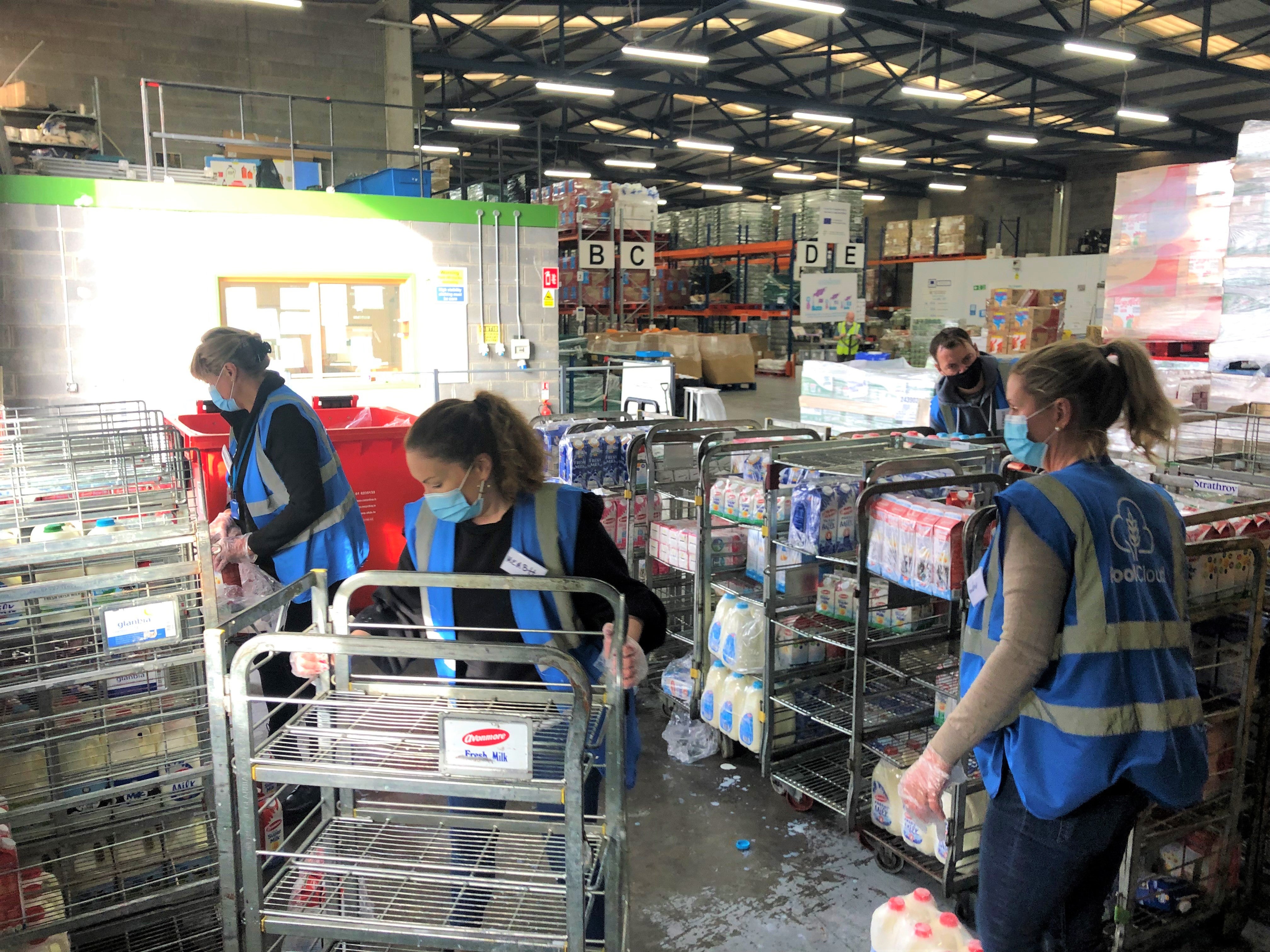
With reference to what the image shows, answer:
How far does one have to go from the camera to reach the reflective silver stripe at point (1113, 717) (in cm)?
190

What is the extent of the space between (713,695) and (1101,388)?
2812mm

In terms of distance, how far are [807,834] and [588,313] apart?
16904mm

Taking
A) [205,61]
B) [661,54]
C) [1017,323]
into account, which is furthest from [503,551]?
[205,61]

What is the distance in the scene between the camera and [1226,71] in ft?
48.7

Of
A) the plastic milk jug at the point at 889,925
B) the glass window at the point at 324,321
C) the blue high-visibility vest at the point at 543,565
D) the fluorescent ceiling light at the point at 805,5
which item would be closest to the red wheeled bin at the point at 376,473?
the glass window at the point at 324,321

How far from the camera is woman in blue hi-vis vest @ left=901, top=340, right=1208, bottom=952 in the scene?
6.27 feet

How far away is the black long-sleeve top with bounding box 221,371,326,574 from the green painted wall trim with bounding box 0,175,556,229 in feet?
20.6

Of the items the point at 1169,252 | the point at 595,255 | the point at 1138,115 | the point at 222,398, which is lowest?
the point at 222,398

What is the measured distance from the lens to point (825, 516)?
3902 mm

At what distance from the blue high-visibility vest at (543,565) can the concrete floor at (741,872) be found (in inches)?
46.4

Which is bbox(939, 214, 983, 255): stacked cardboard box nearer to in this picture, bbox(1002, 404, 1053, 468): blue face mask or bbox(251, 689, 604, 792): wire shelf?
bbox(1002, 404, 1053, 468): blue face mask

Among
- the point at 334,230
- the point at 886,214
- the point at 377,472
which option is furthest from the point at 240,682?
the point at 886,214

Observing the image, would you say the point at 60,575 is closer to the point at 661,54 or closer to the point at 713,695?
the point at 713,695

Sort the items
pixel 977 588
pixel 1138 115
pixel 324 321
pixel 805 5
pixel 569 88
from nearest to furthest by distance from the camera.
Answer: pixel 977 588
pixel 324 321
pixel 805 5
pixel 569 88
pixel 1138 115
